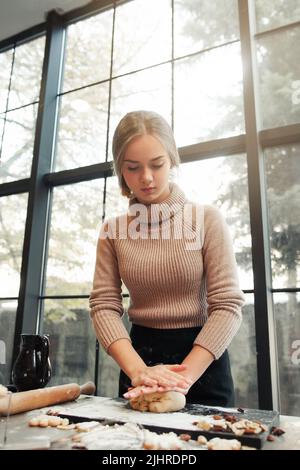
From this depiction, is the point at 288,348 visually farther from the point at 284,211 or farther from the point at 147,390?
the point at 147,390

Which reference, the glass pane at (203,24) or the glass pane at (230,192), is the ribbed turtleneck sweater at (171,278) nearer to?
the glass pane at (230,192)

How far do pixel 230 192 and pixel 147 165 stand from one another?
0.91 m

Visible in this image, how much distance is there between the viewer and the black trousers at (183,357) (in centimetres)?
103

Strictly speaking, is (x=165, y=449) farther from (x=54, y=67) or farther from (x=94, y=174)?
(x=54, y=67)

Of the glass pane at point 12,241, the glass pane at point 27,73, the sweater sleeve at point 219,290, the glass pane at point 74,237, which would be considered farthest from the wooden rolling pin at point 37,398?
the glass pane at point 27,73

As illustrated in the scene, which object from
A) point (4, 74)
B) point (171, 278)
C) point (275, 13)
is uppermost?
point (4, 74)

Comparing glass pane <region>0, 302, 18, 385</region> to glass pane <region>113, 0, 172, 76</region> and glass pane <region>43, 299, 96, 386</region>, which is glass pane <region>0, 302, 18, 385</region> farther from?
glass pane <region>113, 0, 172, 76</region>

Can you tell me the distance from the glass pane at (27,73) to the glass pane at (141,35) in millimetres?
708

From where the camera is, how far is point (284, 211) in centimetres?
179

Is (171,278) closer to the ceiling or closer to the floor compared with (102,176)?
closer to the floor

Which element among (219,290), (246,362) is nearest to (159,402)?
(219,290)

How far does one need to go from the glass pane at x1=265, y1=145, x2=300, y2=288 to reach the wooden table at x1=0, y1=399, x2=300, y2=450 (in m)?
1.02

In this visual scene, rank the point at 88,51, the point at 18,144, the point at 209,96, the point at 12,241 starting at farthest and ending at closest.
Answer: the point at 18,144 < the point at 88,51 < the point at 12,241 < the point at 209,96
